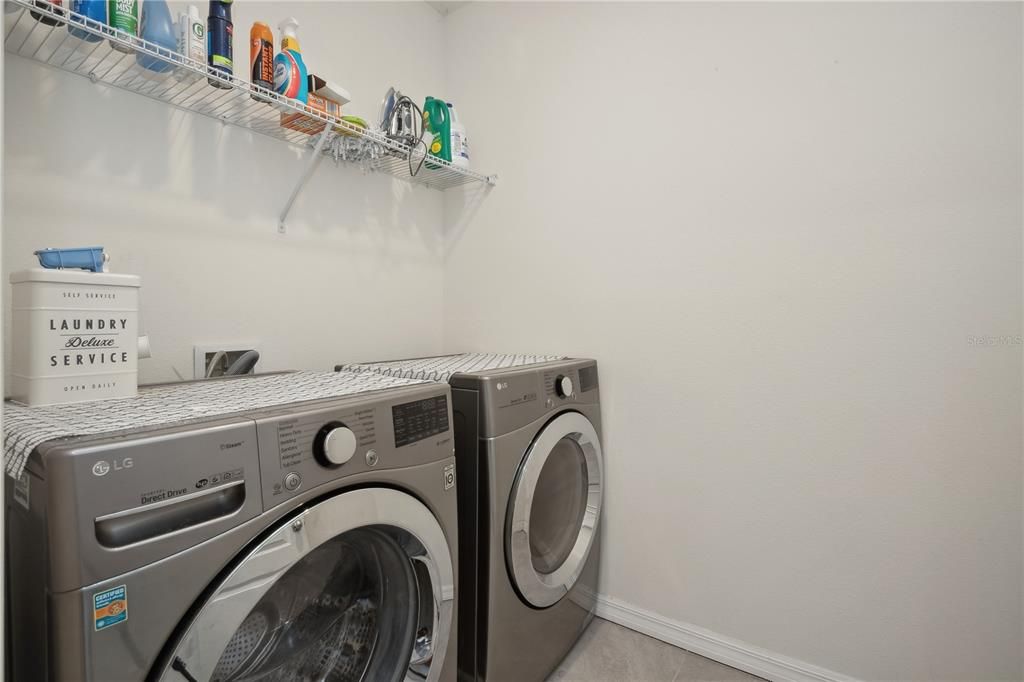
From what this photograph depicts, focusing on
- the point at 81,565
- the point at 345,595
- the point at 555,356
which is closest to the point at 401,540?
the point at 345,595

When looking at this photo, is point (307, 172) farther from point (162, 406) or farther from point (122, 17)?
point (162, 406)

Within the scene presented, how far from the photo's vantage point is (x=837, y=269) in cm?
148

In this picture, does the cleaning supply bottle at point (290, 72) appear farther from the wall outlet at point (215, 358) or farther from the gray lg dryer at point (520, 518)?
the gray lg dryer at point (520, 518)

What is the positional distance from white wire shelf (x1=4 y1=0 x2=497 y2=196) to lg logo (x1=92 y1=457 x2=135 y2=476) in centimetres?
92

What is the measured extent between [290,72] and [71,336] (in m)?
0.87

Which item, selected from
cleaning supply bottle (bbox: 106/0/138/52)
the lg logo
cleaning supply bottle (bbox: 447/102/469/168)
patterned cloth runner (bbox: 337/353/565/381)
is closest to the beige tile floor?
patterned cloth runner (bbox: 337/353/565/381)

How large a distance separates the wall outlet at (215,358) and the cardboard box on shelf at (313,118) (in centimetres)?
68

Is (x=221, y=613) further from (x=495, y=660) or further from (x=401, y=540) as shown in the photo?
(x=495, y=660)

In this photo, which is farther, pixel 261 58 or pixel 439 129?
pixel 439 129

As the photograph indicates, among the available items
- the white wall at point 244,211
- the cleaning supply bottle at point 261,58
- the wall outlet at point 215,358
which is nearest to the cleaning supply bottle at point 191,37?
the cleaning supply bottle at point 261,58

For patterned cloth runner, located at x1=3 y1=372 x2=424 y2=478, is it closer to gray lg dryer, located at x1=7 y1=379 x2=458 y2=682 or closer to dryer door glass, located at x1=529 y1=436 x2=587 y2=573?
gray lg dryer, located at x1=7 y1=379 x2=458 y2=682

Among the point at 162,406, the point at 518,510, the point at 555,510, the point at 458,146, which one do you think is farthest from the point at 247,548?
the point at 458,146

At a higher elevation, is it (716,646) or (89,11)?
(89,11)

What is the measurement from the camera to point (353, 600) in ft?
3.53
